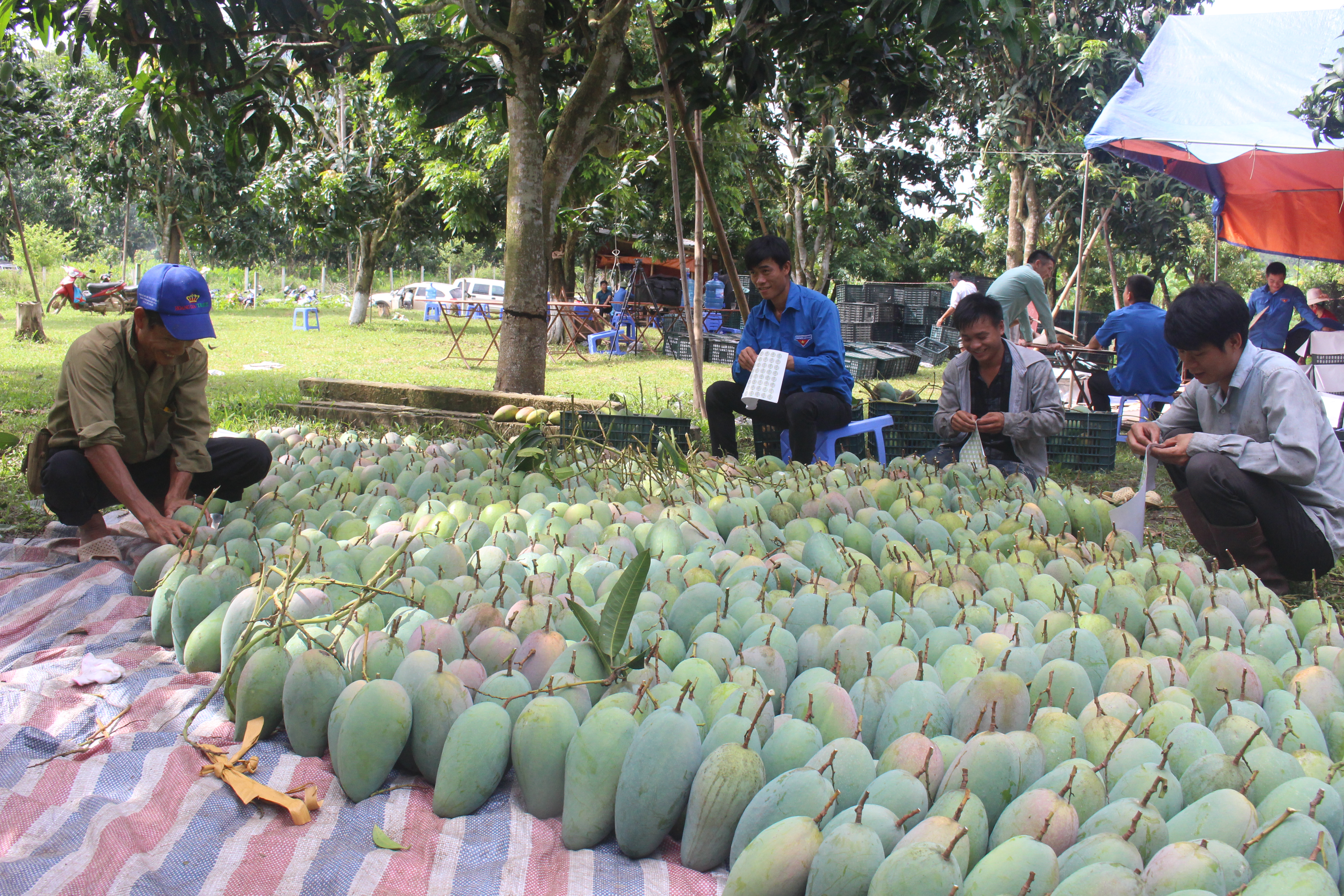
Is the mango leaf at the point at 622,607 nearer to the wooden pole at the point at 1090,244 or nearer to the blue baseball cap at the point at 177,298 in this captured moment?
the blue baseball cap at the point at 177,298

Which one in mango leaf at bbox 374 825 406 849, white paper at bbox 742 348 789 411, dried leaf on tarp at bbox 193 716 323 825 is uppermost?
white paper at bbox 742 348 789 411

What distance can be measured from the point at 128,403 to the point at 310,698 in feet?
4.95

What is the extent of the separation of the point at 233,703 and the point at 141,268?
38166 mm

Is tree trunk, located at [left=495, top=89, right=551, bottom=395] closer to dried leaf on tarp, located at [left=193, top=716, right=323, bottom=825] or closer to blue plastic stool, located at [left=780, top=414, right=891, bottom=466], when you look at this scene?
blue plastic stool, located at [left=780, top=414, right=891, bottom=466]

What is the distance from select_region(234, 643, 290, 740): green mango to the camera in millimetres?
1306

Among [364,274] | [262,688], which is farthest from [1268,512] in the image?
[364,274]

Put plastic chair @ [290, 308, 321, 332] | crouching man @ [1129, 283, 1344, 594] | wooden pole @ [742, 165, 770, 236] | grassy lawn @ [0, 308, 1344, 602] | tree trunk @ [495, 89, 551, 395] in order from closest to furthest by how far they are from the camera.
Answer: crouching man @ [1129, 283, 1344, 594] → grassy lawn @ [0, 308, 1344, 602] → tree trunk @ [495, 89, 551, 395] → wooden pole @ [742, 165, 770, 236] → plastic chair @ [290, 308, 321, 332]

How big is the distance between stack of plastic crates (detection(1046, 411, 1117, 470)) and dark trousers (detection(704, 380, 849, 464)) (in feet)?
4.68

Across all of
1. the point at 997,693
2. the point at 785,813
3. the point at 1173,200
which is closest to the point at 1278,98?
the point at 997,693

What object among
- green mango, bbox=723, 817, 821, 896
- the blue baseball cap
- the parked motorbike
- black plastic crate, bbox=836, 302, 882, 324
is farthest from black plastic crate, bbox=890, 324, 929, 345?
the parked motorbike

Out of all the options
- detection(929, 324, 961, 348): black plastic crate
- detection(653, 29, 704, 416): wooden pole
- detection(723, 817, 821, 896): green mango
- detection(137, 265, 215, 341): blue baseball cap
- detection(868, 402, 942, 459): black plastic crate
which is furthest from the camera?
detection(929, 324, 961, 348): black plastic crate

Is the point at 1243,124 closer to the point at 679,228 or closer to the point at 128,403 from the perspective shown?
the point at 679,228

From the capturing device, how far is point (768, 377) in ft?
11.1

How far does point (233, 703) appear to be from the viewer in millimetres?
1361
